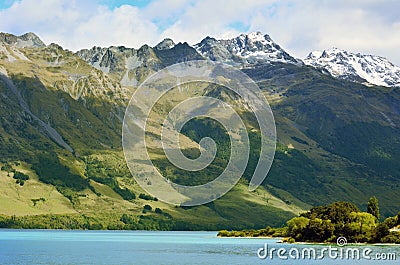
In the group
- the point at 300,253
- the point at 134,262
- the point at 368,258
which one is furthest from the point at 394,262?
the point at 134,262

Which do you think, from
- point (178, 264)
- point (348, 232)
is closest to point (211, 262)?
point (178, 264)

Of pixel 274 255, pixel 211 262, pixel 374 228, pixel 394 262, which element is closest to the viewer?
pixel 394 262

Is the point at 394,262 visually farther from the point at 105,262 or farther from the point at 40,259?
the point at 40,259

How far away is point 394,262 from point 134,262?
175 ft

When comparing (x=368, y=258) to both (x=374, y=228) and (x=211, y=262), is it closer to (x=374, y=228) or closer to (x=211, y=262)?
(x=211, y=262)

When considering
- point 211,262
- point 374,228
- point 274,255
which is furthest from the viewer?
point 374,228

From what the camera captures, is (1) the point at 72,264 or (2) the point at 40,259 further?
(2) the point at 40,259

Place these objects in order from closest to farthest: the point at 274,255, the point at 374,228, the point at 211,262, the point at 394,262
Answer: the point at 394,262 < the point at 211,262 < the point at 274,255 < the point at 374,228

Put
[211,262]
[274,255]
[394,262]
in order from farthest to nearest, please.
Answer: [274,255] → [211,262] → [394,262]

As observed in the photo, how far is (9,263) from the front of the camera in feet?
454

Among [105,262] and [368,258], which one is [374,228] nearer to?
[368,258]

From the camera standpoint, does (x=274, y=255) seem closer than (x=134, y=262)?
No

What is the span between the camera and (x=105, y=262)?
14375cm

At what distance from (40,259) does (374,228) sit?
99.1 metres
